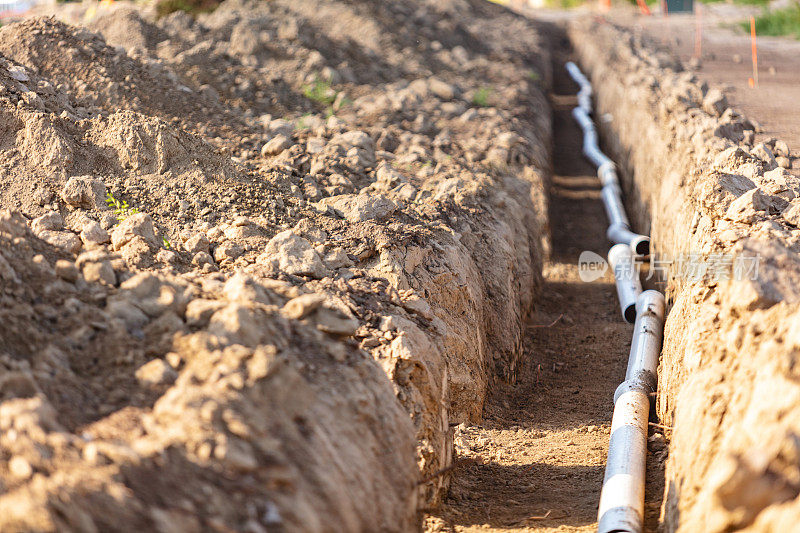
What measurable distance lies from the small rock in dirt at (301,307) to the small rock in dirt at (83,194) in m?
2.13

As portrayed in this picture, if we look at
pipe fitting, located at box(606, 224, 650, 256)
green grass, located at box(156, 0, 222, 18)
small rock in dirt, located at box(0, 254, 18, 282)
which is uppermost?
green grass, located at box(156, 0, 222, 18)

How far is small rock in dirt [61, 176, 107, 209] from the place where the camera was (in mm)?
4793

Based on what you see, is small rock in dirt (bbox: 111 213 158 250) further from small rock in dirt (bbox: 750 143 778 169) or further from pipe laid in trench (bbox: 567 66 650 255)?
pipe laid in trench (bbox: 567 66 650 255)

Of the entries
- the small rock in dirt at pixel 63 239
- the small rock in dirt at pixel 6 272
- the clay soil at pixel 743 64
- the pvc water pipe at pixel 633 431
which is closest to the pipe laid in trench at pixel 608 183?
the clay soil at pixel 743 64

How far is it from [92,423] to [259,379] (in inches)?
24.9

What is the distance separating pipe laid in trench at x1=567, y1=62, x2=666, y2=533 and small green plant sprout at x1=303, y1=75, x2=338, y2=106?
3790mm

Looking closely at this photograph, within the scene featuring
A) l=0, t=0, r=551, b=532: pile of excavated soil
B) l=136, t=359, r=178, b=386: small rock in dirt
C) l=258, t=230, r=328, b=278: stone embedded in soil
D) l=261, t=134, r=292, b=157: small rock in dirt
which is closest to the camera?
l=0, t=0, r=551, b=532: pile of excavated soil

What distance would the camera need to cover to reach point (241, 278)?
3492 mm

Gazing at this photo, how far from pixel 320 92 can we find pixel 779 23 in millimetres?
12505

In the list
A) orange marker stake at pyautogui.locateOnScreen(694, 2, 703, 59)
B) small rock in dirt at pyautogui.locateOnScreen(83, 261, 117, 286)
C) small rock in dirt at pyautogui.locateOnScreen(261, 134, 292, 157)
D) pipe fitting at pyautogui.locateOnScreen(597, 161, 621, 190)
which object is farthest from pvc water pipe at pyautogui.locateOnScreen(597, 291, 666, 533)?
orange marker stake at pyautogui.locateOnScreen(694, 2, 703, 59)

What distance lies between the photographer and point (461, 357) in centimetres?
489

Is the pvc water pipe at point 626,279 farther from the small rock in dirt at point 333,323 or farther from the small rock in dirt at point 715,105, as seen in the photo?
the small rock in dirt at point 333,323

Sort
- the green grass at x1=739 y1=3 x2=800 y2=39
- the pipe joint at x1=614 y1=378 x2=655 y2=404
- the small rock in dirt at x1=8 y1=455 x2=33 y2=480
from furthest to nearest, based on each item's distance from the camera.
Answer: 1. the green grass at x1=739 y1=3 x2=800 y2=39
2. the pipe joint at x1=614 y1=378 x2=655 y2=404
3. the small rock in dirt at x1=8 y1=455 x2=33 y2=480

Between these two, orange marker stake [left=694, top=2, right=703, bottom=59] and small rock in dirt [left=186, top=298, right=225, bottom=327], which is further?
orange marker stake [left=694, top=2, right=703, bottom=59]
